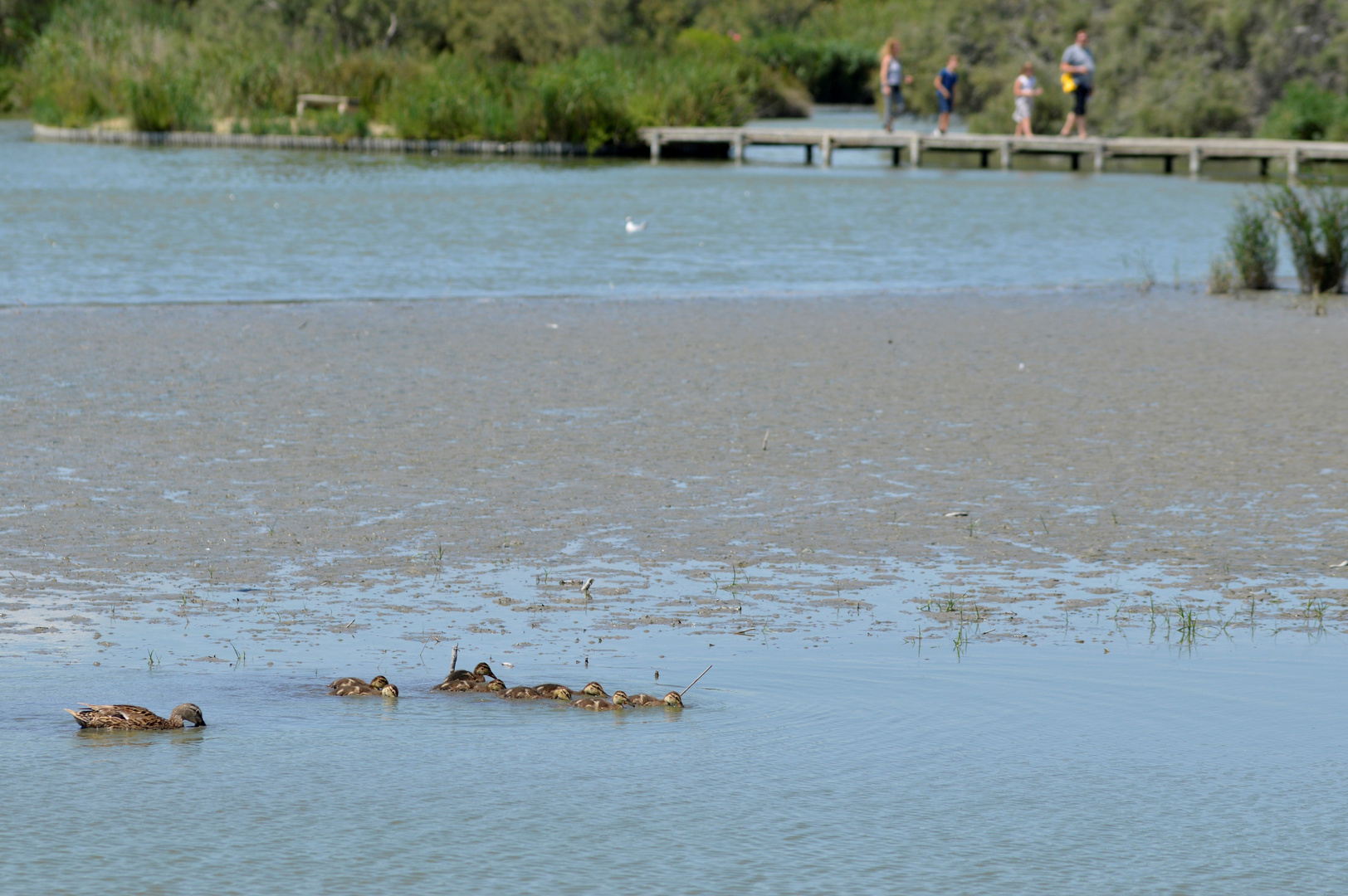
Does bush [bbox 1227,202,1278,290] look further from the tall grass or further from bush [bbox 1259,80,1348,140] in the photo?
the tall grass

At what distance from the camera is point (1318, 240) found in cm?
1714

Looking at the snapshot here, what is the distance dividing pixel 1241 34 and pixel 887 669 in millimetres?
39608

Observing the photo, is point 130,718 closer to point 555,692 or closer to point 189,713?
point 189,713

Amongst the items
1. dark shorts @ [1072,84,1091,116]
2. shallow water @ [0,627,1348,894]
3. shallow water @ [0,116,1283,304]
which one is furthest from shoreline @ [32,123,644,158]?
shallow water @ [0,627,1348,894]

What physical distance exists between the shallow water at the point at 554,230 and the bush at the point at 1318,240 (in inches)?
24.0

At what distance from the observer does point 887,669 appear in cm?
570

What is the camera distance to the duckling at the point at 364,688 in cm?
524

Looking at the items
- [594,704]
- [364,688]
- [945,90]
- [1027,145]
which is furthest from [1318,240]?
[945,90]

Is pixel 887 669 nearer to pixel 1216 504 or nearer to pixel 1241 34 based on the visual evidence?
pixel 1216 504

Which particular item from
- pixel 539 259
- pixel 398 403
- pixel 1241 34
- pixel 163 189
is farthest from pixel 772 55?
pixel 398 403

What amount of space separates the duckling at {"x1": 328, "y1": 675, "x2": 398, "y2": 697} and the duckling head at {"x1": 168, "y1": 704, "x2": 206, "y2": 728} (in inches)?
17.4

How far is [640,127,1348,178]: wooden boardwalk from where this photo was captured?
34031 mm

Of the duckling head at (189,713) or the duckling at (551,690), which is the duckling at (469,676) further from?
the duckling head at (189,713)

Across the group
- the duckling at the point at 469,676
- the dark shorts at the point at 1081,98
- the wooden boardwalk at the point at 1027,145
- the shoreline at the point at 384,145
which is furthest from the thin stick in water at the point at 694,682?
the shoreline at the point at 384,145
